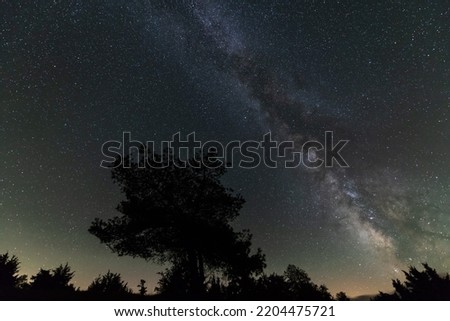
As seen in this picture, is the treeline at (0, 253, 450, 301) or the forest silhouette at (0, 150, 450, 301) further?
the forest silhouette at (0, 150, 450, 301)

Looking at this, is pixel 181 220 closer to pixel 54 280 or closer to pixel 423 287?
pixel 54 280

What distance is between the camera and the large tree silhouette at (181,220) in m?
20.6

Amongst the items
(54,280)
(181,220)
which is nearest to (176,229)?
(181,220)

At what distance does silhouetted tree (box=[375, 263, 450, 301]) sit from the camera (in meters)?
12.3

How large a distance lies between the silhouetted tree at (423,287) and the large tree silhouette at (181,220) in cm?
986

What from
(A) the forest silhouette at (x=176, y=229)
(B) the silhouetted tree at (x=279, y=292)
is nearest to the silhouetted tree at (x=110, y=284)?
(A) the forest silhouette at (x=176, y=229)

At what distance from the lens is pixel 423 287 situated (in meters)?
12.6

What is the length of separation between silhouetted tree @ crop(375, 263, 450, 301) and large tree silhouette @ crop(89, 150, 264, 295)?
32.3 feet

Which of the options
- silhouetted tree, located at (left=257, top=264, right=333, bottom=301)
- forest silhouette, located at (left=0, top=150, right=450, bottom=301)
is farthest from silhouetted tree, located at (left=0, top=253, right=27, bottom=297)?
silhouetted tree, located at (left=257, top=264, right=333, bottom=301)

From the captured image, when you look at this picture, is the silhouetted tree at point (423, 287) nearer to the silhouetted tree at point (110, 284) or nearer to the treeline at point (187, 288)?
the treeline at point (187, 288)

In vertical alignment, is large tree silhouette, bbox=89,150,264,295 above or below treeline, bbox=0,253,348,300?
above

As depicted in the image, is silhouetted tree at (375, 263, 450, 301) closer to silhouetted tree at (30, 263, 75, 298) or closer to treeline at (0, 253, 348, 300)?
treeline at (0, 253, 348, 300)
